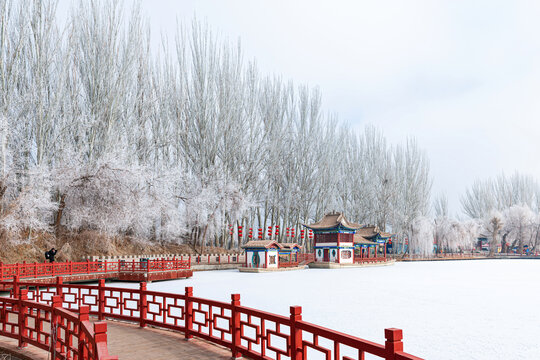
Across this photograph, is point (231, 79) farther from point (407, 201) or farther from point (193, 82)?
point (407, 201)

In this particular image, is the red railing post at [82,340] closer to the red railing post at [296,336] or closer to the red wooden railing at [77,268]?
the red railing post at [296,336]

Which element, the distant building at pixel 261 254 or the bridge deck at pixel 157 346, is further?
the distant building at pixel 261 254

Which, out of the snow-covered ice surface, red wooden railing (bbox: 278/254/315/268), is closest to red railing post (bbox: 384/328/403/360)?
the snow-covered ice surface

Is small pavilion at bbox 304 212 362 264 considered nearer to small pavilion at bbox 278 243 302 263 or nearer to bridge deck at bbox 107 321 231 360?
small pavilion at bbox 278 243 302 263

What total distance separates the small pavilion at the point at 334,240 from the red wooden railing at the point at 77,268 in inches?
547

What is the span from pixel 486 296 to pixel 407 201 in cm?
3637

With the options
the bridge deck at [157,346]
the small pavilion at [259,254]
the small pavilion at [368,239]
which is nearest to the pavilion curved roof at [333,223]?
the small pavilion at [368,239]

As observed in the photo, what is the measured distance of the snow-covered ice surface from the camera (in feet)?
→ 30.8

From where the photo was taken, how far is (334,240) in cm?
3391

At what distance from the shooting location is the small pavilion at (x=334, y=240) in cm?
3365

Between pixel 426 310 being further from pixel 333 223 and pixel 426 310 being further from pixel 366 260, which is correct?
pixel 366 260

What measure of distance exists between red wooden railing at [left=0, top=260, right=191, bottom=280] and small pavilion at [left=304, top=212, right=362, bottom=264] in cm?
1389

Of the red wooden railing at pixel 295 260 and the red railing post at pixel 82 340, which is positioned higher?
the red railing post at pixel 82 340

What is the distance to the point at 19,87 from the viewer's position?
79.7 feet
